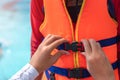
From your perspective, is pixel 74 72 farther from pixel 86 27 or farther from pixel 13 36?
pixel 13 36

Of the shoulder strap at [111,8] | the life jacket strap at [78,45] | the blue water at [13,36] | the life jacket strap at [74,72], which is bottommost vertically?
the blue water at [13,36]

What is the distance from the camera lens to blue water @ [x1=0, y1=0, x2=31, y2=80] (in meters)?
3.28

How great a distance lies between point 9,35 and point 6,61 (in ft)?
1.23

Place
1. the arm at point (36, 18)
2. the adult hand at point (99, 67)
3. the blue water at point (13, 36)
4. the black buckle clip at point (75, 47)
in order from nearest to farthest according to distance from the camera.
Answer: the adult hand at point (99, 67)
the black buckle clip at point (75, 47)
the arm at point (36, 18)
the blue water at point (13, 36)

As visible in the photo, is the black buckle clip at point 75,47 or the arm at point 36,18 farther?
the arm at point 36,18

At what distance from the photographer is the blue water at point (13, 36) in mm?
3280

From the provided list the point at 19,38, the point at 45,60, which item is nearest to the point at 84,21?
the point at 45,60

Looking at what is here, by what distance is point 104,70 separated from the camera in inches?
37.1

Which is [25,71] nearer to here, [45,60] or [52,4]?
[45,60]

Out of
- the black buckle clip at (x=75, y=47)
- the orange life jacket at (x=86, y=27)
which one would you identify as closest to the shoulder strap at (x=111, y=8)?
the orange life jacket at (x=86, y=27)

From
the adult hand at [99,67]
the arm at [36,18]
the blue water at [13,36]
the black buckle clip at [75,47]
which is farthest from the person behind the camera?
the blue water at [13,36]

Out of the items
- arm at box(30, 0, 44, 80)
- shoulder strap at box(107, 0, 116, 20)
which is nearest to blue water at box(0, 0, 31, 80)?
arm at box(30, 0, 44, 80)

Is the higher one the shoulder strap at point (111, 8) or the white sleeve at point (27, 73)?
the shoulder strap at point (111, 8)

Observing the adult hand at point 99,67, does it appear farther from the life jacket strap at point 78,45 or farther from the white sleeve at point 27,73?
the life jacket strap at point 78,45
